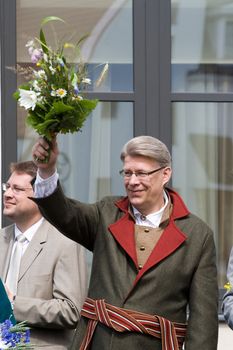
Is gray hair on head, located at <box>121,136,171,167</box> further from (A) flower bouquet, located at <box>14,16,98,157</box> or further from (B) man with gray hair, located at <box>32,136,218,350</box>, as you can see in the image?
(A) flower bouquet, located at <box>14,16,98,157</box>

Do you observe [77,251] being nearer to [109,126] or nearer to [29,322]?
[29,322]

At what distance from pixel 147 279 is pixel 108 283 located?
0.60ft

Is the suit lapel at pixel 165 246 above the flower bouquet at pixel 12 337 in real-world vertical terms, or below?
above

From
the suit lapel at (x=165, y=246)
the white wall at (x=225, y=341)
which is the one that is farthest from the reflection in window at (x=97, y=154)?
the suit lapel at (x=165, y=246)

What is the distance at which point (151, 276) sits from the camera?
461cm

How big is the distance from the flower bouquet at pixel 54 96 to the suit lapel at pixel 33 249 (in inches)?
52.9

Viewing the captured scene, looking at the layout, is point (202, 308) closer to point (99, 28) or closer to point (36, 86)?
point (36, 86)

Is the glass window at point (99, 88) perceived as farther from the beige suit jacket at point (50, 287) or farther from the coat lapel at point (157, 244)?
the coat lapel at point (157, 244)

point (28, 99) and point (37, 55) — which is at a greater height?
point (37, 55)

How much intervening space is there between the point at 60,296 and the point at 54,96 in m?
1.56

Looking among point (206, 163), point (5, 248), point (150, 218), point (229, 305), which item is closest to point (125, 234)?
point (150, 218)

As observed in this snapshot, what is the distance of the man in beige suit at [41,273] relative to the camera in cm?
530

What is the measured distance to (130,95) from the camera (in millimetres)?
6613

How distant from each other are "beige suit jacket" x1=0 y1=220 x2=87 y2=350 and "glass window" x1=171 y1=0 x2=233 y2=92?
1.75 metres
